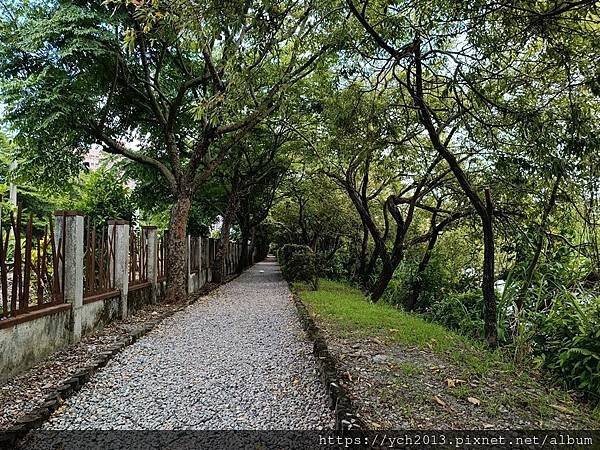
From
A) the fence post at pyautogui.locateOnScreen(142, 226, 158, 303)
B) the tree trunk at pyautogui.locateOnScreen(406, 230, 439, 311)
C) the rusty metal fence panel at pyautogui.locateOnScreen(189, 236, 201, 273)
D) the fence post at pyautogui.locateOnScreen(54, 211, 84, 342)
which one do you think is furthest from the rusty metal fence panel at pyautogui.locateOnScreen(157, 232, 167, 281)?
the tree trunk at pyautogui.locateOnScreen(406, 230, 439, 311)

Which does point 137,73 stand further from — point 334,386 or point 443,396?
point 443,396

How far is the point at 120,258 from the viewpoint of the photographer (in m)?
7.54

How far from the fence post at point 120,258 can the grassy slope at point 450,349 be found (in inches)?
129

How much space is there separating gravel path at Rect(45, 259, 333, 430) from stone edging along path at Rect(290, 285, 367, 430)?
0.37ft

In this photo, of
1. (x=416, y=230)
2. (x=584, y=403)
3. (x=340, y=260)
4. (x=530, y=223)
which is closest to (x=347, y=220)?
(x=416, y=230)

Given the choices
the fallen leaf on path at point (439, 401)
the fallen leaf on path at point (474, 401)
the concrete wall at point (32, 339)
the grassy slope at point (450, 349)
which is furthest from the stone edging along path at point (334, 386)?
the concrete wall at point (32, 339)

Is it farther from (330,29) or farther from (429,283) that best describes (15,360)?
(429,283)

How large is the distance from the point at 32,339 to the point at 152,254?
15.5ft

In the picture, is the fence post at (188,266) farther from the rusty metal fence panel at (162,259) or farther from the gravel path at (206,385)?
the gravel path at (206,385)

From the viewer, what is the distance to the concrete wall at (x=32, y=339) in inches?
167

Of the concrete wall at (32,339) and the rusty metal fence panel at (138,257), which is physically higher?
the rusty metal fence panel at (138,257)

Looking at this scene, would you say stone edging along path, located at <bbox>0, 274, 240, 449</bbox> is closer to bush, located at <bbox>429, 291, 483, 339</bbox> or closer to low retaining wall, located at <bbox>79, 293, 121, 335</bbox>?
low retaining wall, located at <bbox>79, 293, 121, 335</bbox>

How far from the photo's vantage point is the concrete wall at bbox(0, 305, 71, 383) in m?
4.25

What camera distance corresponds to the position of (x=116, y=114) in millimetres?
10805
